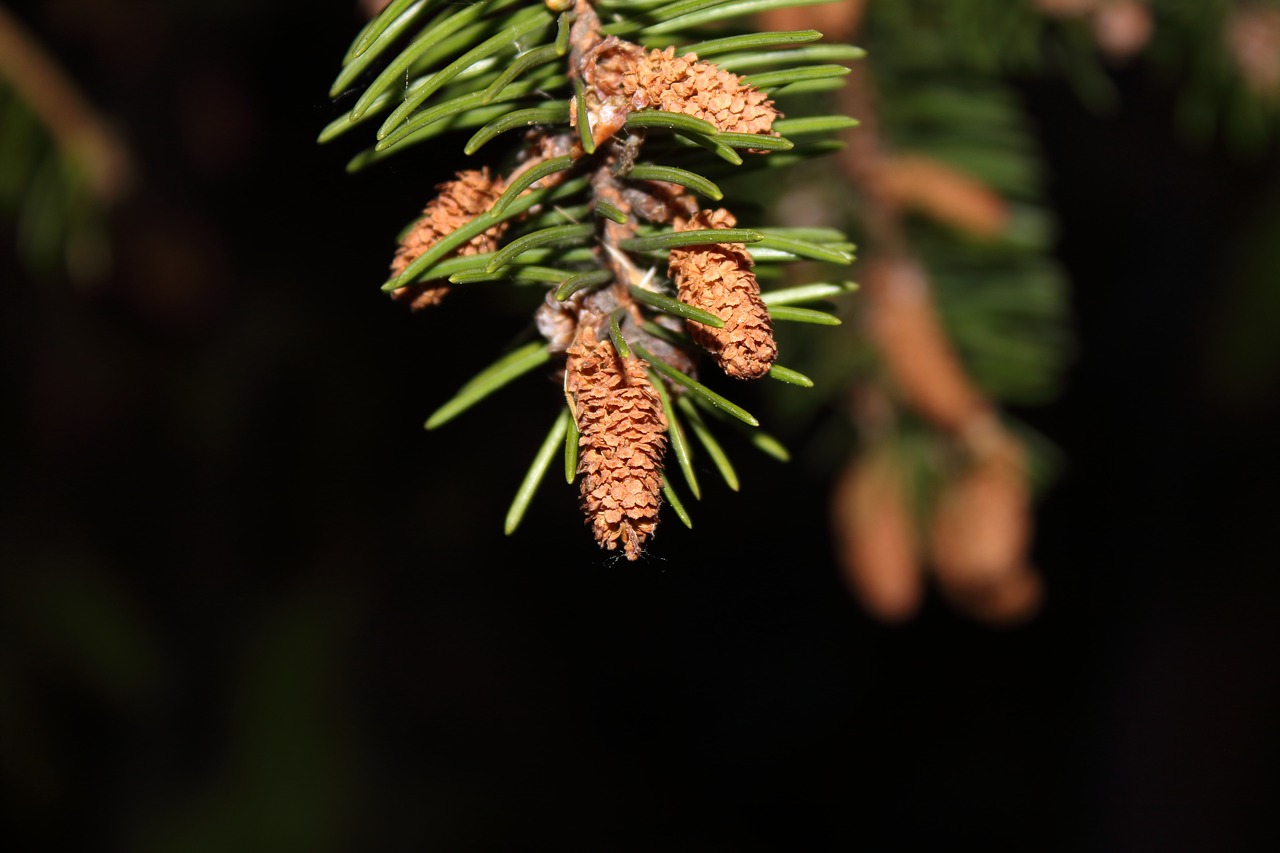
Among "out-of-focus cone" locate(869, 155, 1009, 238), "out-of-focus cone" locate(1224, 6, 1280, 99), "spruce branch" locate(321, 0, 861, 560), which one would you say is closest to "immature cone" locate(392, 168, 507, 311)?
"spruce branch" locate(321, 0, 861, 560)

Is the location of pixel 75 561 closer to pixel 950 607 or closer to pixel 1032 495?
pixel 1032 495


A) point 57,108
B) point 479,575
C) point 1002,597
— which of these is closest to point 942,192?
point 1002,597

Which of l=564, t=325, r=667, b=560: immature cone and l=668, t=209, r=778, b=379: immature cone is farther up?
l=668, t=209, r=778, b=379: immature cone

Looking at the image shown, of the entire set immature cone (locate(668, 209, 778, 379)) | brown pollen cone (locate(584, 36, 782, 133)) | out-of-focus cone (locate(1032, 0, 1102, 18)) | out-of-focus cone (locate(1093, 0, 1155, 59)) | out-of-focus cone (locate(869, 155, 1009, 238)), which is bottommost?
out-of-focus cone (locate(869, 155, 1009, 238))

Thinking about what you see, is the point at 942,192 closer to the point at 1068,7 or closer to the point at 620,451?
the point at 1068,7

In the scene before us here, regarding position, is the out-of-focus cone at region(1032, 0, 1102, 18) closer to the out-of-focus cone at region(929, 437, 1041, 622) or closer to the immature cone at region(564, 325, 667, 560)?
the out-of-focus cone at region(929, 437, 1041, 622)

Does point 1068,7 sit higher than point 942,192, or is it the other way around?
point 1068,7

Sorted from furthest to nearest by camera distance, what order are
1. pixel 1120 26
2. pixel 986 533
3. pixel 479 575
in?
pixel 479 575 → pixel 986 533 → pixel 1120 26
